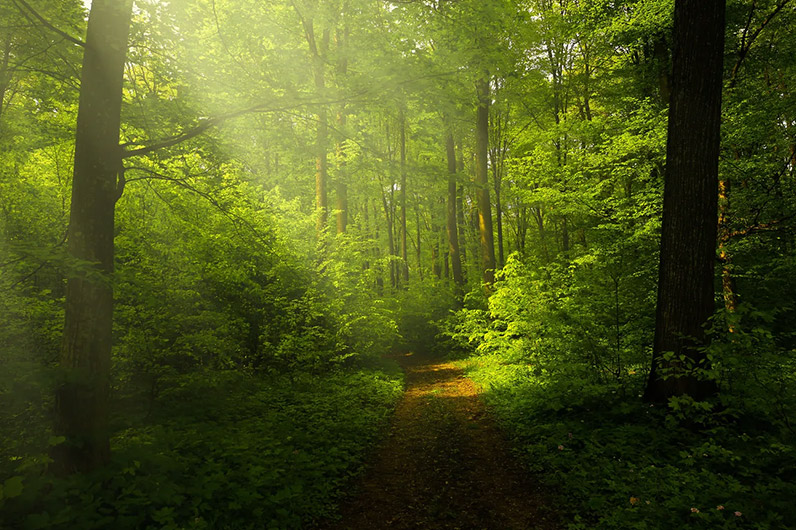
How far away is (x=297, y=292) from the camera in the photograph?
36.7 feet

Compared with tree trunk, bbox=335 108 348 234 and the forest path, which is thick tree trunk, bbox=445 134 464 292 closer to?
tree trunk, bbox=335 108 348 234

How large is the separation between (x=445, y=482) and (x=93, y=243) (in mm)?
4794

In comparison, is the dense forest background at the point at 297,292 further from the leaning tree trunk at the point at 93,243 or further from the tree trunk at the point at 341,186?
the tree trunk at the point at 341,186

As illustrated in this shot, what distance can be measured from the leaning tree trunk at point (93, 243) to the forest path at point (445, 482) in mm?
2624

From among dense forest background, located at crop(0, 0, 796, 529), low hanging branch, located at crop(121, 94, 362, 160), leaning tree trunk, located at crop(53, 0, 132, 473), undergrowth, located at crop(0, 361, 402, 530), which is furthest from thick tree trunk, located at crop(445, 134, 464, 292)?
leaning tree trunk, located at crop(53, 0, 132, 473)

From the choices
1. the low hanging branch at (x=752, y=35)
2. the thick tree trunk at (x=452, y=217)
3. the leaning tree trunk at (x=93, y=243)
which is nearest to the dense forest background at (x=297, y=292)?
the leaning tree trunk at (x=93, y=243)

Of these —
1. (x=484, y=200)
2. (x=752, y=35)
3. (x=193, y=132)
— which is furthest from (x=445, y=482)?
(x=752, y=35)

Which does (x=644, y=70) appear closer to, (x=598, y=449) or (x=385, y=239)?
(x=598, y=449)

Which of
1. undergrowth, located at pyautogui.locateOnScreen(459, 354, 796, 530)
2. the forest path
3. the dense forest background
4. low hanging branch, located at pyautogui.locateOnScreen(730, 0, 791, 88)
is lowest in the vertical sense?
the forest path

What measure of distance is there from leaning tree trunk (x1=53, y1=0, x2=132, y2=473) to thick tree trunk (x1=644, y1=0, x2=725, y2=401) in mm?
6558

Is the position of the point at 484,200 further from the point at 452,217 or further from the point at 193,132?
the point at 193,132

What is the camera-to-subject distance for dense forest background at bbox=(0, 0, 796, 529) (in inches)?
153

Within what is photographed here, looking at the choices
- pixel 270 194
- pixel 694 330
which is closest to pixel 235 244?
pixel 270 194

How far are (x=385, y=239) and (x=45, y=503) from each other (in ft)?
104
